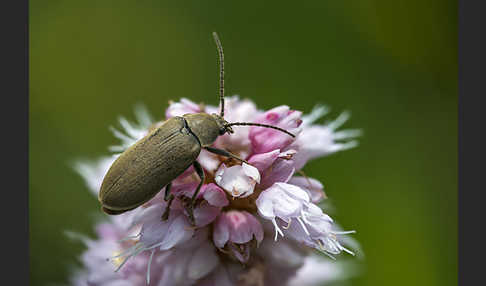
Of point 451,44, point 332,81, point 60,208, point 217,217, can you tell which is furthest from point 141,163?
point 451,44

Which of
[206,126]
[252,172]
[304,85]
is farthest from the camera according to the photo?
[304,85]

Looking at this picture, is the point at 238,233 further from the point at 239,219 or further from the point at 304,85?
the point at 304,85

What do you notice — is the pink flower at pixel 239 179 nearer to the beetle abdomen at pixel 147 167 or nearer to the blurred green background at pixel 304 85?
the beetle abdomen at pixel 147 167

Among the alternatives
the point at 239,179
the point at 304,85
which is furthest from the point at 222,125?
the point at 304,85

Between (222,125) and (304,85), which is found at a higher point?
(304,85)

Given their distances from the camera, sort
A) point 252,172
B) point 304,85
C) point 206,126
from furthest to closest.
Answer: point 304,85 → point 206,126 → point 252,172

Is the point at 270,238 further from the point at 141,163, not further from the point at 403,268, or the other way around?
the point at 403,268

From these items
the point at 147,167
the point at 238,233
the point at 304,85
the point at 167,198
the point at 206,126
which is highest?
the point at 304,85

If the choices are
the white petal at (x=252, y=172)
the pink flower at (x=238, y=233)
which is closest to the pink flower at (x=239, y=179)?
the white petal at (x=252, y=172)
